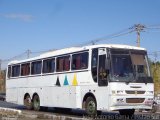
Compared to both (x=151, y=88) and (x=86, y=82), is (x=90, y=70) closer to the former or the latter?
(x=86, y=82)

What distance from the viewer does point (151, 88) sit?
1852 centimetres

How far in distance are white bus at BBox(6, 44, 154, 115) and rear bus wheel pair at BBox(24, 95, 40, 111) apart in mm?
1799

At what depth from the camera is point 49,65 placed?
23.5 meters

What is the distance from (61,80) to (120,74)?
507cm

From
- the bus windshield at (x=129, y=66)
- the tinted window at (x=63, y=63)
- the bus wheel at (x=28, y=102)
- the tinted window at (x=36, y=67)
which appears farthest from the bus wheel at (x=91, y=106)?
the bus wheel at (x=28, y=102)

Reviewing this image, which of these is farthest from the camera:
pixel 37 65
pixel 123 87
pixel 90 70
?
pixel 37 65

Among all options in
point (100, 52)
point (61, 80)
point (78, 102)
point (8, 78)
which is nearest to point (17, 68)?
point (8, 78)

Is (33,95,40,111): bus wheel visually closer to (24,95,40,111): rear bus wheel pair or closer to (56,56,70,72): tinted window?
(24,95,40,111): rear bus wheel pair

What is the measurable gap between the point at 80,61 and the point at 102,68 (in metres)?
2.24

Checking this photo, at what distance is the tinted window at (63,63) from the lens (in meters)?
21.3

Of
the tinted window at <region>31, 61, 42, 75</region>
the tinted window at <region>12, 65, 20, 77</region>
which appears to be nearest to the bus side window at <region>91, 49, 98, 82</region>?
the tinted window at <region>31, 61, 42, 75</region>

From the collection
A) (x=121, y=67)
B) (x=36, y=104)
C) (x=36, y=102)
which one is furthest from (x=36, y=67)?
(x=121, y=67)

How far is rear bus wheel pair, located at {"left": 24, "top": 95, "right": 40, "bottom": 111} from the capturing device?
84.4ft

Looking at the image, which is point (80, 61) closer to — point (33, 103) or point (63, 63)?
point (63, 63)
